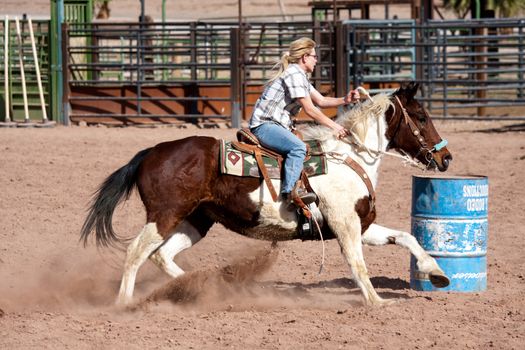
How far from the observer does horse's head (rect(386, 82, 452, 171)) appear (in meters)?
6.57

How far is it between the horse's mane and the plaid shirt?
30 centimetres

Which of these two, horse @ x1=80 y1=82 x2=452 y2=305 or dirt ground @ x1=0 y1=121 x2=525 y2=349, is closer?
dirt ground @ x1=0 y1=121 x2=525 y2=349

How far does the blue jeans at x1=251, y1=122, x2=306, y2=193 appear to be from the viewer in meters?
6.22

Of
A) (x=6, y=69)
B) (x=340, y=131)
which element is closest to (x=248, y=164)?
(x=340, y=131)

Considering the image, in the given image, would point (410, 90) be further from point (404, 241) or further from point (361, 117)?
point (404, 241)

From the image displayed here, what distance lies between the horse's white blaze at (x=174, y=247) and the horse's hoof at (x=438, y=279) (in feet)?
5.50

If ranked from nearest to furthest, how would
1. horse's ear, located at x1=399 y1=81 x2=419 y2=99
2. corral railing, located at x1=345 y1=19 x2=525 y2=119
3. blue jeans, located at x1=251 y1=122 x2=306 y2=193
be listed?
blue jeans, located at x1=251 y1=122 x2=306 y2=193, horse's ear, located at x1=399 y1=81 x2=419 y2=99, corral railing, located at x1=345 y1=19 x2=525 y2=119

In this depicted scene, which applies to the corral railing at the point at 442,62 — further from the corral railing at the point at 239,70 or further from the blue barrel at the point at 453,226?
the blue barrel at the point at 453,226

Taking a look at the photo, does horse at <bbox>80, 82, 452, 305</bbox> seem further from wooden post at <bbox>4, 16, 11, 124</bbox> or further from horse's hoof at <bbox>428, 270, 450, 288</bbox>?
wooden post at <bbox>4, 16, 11, 124</bbox>

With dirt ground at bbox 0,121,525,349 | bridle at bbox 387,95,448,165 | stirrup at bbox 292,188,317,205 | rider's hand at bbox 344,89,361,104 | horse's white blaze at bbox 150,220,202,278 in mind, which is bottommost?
dirt ground at bbox 0,121,525,349

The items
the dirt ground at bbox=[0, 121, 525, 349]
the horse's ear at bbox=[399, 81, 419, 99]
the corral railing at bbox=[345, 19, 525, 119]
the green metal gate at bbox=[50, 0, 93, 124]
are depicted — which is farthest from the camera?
the green metal gate at bbox=[50, 0, 93, 124]

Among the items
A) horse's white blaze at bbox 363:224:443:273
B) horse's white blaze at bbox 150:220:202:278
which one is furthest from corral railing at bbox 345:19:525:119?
horse's white blaze at bbox 150:220:202:278

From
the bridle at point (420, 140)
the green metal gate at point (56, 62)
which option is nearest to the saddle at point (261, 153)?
the bridle at point (420, 140)

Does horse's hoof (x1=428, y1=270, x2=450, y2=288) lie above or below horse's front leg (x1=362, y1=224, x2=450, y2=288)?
below
